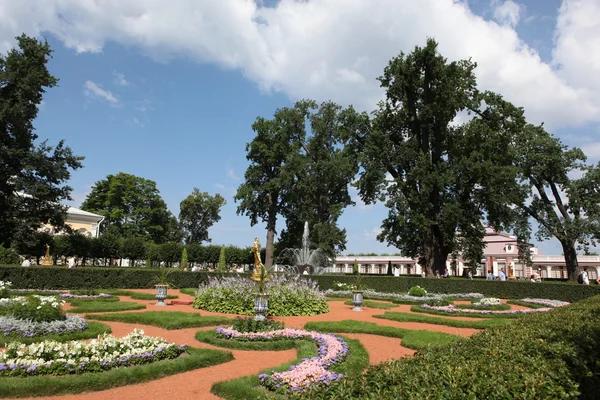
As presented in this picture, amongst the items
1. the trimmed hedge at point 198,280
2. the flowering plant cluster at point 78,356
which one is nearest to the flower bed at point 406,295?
the trimmed hedge at point 198,280

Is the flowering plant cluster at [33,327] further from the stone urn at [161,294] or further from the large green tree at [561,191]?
the large green tree at [561,191]

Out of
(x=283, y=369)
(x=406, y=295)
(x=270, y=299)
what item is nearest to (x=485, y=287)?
(x=406, y=295)

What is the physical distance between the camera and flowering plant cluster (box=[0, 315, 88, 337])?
7.96 meters

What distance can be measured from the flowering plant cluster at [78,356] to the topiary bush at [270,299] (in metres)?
6.21

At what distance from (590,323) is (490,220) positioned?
922 inches

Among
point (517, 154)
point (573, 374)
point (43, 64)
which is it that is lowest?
point (573, 374)

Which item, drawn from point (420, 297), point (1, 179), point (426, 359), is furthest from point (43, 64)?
point (426, 359)

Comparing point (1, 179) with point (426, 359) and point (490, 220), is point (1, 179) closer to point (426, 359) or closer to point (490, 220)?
point (426, 359)

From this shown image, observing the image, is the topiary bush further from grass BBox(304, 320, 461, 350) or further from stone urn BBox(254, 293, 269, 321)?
grass BBox(304, 320, 461, 350)

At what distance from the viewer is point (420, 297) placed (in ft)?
62.1

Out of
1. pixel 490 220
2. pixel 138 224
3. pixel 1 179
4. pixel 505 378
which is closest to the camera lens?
pixel 505 378

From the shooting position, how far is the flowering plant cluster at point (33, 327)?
796cm

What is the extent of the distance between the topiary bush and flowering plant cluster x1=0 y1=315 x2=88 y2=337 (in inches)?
202

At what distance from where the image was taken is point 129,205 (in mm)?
49000
